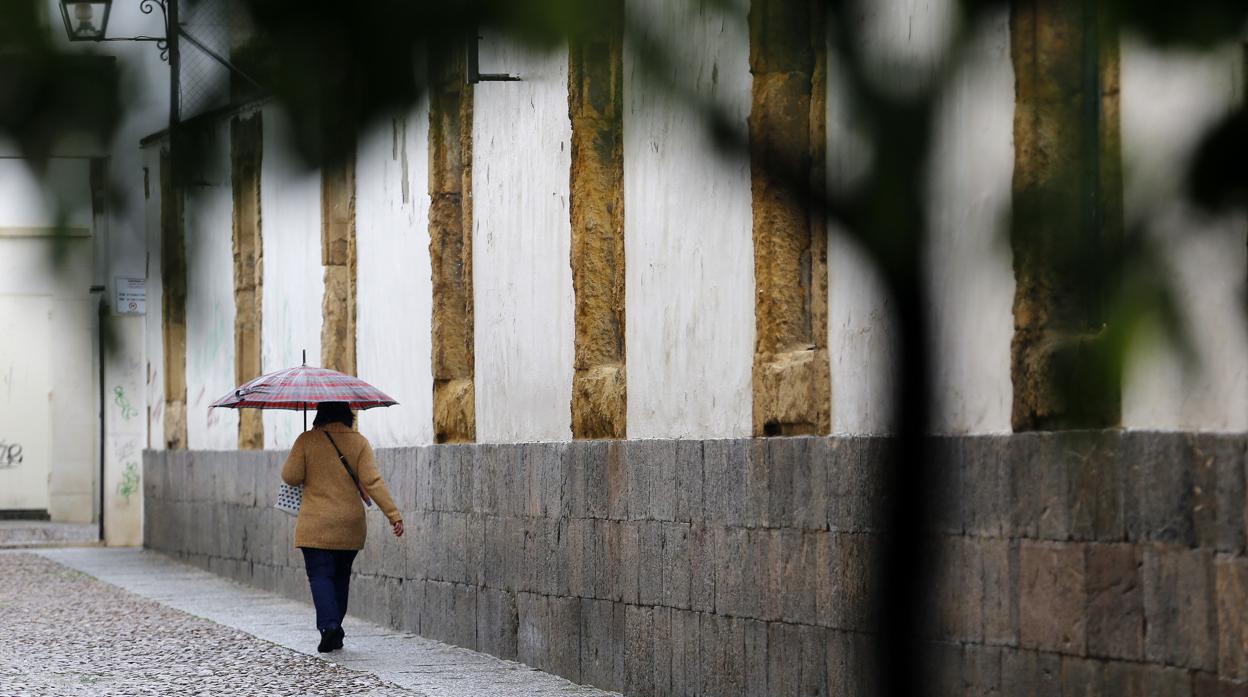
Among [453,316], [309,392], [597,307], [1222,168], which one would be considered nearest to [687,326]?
[597,307]

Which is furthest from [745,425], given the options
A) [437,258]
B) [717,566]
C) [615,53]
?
[615,53]

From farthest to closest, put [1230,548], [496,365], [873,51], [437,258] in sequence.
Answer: [437,258] → [496,365] → [1230,548] → [873,51]

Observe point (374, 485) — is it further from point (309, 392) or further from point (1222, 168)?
point (1222, 168)

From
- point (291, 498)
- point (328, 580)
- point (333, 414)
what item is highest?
point (333, 414)

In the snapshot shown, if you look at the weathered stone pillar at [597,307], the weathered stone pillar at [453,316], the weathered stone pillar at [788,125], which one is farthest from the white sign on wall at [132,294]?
the weathered stone pillar at [453,316]

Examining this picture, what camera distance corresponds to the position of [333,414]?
1241cm

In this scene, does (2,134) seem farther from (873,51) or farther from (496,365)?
(496,365)

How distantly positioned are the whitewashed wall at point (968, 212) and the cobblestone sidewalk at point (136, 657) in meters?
9.06

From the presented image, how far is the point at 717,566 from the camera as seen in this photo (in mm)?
9562

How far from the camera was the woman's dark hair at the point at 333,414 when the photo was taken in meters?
12.4

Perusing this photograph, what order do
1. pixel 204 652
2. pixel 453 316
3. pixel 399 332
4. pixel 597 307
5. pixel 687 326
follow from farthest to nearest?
pixel 399 332, pixel 453 316, pixel 204 652, pixel 597 307, pixel 687 326

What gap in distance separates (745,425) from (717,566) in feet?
1.99

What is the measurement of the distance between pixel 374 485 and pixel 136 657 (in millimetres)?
1757

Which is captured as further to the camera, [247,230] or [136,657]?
[136,657]
